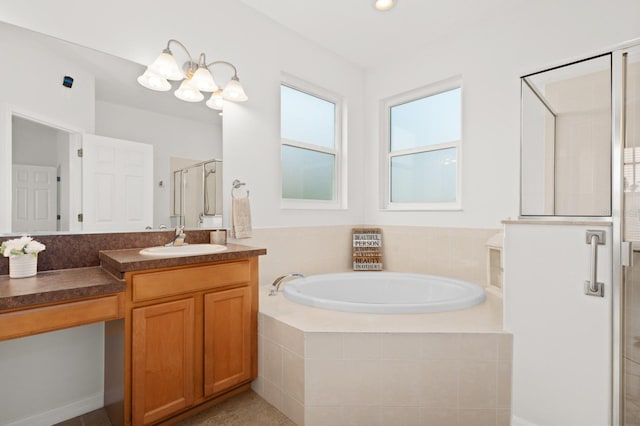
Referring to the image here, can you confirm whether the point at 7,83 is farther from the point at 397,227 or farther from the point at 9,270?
the point at 397,227

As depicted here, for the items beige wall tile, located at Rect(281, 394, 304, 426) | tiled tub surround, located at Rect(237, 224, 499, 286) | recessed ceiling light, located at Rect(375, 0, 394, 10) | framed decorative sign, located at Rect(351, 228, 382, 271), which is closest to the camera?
beige wall tile, located at Rect(281, 394, 304, 426)

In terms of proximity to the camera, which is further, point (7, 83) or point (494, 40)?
point (494, 40)

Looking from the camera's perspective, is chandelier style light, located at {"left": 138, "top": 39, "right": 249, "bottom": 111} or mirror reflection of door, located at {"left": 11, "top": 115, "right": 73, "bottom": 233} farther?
chandelier style light, located at {"left": 138, "top": 39, "right": 249, "bottom": 111}

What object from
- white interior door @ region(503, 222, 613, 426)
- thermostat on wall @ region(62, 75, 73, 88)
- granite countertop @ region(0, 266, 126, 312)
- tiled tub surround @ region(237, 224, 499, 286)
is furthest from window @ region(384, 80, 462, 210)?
thermostat on wall @ region(62, 75, 73, 88)

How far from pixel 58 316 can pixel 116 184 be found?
2.71ft

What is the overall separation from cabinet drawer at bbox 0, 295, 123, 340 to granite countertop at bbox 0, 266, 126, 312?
35 millimetres

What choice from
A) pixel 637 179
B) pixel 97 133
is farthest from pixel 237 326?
pixel 637 179

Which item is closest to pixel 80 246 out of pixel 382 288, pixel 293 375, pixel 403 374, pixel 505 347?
pixel 293 375

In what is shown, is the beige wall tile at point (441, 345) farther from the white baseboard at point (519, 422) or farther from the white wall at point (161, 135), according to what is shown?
the white wall at point (161, 135)

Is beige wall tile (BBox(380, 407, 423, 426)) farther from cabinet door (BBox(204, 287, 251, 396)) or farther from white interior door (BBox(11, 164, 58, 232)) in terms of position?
white interior door (BBox(11, 164, 58, 232))

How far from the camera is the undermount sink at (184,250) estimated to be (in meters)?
1.77

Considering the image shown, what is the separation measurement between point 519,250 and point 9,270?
8.41ft

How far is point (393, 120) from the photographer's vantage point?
3.44 meters

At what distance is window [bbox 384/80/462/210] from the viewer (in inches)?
116
